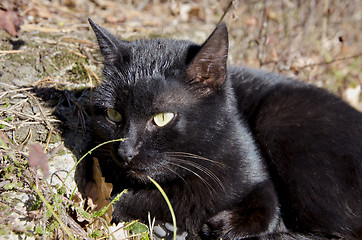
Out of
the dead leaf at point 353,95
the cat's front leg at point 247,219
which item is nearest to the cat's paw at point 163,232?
the cat's front leg at point 247,219

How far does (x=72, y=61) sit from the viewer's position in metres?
2.99

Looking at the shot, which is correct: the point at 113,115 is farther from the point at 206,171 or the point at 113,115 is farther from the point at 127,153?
the point at 206,171

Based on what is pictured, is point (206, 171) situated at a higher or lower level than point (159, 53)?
lower

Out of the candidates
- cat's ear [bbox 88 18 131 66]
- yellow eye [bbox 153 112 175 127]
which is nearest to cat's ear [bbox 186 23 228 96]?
yellow eye [bbox 153 112 175 127]

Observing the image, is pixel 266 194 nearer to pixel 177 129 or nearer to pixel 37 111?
pixel 177 129

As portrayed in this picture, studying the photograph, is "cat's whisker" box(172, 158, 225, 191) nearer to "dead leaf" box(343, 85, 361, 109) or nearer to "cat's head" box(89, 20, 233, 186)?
"cat's head" box(89, 20, 233, 186)

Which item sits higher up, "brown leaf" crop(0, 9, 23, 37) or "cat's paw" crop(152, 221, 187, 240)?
"brown leaf" crop(0, 9, 23, 37)

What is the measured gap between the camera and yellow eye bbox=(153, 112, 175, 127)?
201 cm

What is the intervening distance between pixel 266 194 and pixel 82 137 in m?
1.30

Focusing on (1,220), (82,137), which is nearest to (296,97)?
(82,137)

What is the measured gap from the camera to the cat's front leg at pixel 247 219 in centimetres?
223

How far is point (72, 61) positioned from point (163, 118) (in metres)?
1.34

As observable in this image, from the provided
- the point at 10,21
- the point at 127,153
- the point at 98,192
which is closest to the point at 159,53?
the point at 127,153

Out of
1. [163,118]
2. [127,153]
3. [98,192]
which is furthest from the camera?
[98,192]
